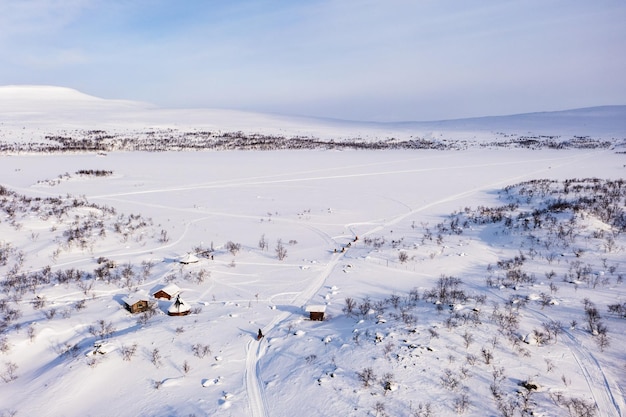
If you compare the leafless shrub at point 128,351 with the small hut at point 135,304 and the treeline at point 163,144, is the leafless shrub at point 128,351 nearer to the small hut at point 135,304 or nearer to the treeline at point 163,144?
the small hut at point 135,304

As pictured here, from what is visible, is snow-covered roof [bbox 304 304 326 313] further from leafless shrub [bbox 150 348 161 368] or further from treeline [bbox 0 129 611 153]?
treeline [bbox 0 129 611 153]

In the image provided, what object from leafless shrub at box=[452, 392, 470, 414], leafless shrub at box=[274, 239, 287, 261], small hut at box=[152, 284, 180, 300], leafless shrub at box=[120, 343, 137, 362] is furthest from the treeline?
leafless shrub at box=[452, 392, 470, 414]

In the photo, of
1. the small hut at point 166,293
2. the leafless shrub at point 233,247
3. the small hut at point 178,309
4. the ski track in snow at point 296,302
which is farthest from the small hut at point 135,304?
the leafless shrub at point 233,247

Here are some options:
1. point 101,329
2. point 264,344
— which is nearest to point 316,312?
point 264,344

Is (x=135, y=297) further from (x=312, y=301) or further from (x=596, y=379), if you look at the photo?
(x=596, y=379)

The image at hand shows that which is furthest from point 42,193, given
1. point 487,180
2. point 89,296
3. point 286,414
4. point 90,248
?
point 487,180

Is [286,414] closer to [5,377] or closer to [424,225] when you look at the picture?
[5,377]
